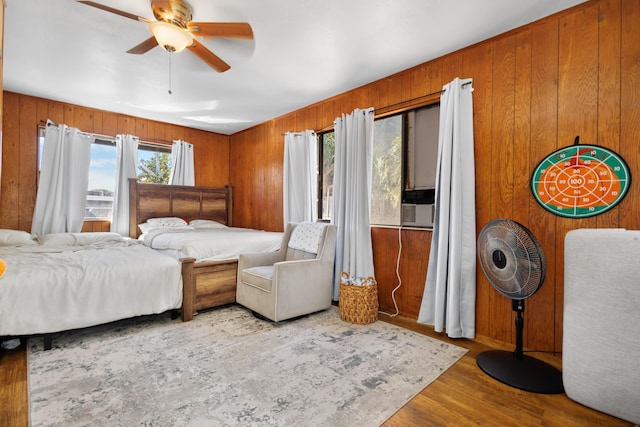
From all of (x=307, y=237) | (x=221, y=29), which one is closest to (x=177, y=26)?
(x=221, y=29)

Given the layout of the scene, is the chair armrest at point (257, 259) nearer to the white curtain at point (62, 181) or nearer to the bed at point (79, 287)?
the bed at point (79, 287)

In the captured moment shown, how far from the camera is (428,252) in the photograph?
289cm

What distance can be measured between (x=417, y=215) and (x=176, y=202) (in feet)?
12.0

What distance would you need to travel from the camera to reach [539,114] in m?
2.26

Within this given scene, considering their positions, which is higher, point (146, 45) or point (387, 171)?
point (146, 45)

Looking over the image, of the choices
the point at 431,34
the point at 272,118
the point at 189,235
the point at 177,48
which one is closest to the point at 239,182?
the point at 272,118

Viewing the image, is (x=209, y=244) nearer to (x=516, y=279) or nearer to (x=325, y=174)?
(x=325, y=174)

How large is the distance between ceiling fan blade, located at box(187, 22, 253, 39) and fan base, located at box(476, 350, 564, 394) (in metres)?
2.82

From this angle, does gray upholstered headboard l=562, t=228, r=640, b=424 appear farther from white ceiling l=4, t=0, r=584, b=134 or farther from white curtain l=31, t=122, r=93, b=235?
white curtain l=31, t=122, r=93, b=235

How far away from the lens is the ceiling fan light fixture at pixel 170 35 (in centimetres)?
204

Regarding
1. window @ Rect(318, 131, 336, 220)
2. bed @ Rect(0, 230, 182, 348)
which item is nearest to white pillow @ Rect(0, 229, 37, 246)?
bed @ Rect(0, 230, 182, 348)

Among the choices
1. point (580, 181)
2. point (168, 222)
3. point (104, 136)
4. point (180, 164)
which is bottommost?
point (168, 222)

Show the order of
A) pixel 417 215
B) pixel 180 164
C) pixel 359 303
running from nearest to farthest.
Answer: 1. pixel 359 303
2. pixel 417 215
3. pixel 180 164

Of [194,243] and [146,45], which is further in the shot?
[194,243]
